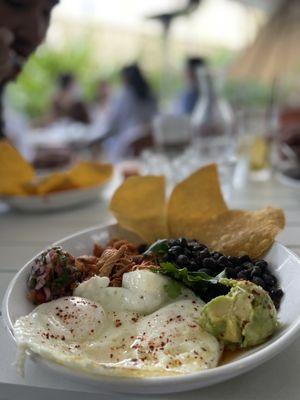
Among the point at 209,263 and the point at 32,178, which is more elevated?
the point at 209,263

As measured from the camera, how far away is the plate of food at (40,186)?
151 cm

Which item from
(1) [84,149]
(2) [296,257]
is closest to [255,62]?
(1) [84,149]

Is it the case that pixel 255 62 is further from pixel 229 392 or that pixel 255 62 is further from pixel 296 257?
pixel 229 392

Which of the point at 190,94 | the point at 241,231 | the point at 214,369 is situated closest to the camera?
the point at 214,369

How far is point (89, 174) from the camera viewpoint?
64.5 inches

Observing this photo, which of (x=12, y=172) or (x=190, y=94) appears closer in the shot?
(x=12, y=172)

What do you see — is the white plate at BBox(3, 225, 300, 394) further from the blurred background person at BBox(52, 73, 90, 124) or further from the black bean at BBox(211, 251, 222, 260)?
the blurred background person at BBox(52, 73, 90, 124)

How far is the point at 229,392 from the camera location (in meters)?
0.64

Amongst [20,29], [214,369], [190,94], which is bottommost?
[190,94]

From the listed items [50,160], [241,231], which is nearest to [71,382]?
[241,231]

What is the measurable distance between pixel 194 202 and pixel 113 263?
0.32 metres

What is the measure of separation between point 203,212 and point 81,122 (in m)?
4.26

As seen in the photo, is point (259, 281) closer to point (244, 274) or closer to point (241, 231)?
point (244, 274)

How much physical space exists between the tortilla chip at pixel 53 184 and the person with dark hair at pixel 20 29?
35cm
